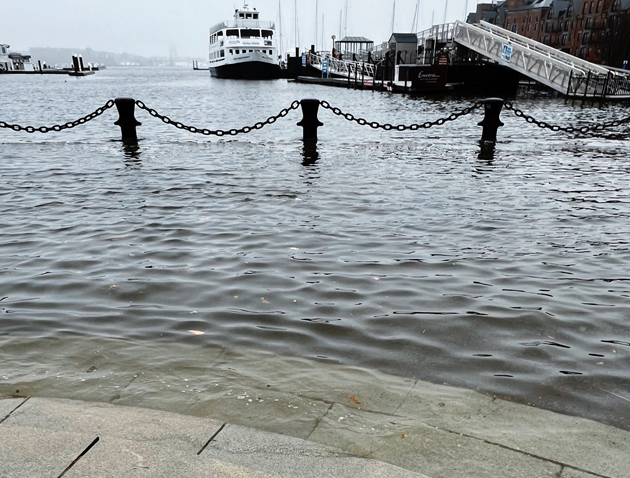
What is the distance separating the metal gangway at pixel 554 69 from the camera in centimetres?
3086

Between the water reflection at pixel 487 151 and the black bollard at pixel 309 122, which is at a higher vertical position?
the black bollard at pixel 309 122

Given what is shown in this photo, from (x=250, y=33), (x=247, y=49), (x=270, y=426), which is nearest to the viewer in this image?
(x=270, y=426)

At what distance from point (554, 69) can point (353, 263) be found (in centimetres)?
3327

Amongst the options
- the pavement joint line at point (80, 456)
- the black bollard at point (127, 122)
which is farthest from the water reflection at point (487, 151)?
the pavement joint line at point (80, 456)

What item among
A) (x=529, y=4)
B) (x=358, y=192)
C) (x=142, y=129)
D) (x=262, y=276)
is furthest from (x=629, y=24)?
(x=262, y=276)

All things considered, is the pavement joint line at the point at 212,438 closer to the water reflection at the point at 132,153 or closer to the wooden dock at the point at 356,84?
the water reflection at the point at 132,153

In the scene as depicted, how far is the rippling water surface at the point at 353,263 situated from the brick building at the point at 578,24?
61613 millimetres

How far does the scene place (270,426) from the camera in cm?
266

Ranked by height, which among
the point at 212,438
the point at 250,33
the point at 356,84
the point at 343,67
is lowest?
the point at 356,84

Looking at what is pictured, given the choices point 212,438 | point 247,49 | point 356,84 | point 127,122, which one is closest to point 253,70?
point 247,49

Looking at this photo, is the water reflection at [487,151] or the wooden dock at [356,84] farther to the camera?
the wooden dock at [356,84]

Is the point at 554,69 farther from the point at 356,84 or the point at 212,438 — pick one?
the point at 212,438

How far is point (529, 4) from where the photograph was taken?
89.2m

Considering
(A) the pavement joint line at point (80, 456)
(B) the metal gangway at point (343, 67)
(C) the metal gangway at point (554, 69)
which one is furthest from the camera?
(B) the metal gangway at point (343, 67)
